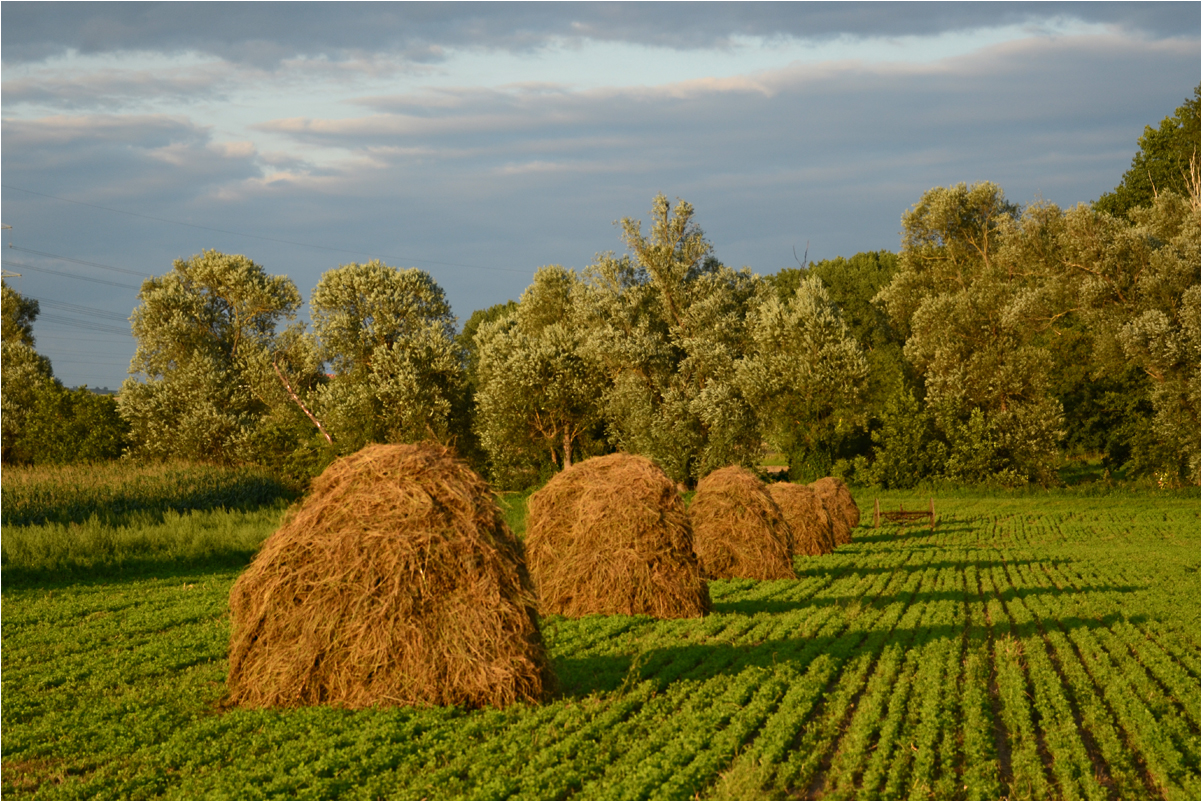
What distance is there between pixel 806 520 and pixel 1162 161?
189ft

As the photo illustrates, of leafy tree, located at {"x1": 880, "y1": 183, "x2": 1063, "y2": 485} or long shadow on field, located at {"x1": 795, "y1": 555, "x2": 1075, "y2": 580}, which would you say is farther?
leafy tree, located at {"x1": 880, "y1": 183, "x2": 1063, "y2": 485}

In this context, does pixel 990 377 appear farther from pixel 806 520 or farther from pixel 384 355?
pixel 384 355

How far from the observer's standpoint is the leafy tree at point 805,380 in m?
49.2

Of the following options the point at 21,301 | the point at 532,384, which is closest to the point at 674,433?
the point at 532,384

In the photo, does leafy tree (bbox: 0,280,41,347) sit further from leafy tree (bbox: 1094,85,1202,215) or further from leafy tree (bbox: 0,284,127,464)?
leafy tree (bbox: 1094,85,1202,215)

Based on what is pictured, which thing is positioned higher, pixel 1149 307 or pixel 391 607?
pixel 1149 307

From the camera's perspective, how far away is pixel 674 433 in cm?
4734

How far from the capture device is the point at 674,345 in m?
52.2

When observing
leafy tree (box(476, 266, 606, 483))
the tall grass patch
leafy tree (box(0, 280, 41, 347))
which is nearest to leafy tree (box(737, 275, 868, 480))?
leafy tree (box(476, 266, 606, 483))

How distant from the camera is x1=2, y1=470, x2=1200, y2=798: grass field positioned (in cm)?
780

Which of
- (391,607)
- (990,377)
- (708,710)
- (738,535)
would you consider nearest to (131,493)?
(738,535)

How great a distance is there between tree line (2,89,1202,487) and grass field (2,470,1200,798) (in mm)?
29719

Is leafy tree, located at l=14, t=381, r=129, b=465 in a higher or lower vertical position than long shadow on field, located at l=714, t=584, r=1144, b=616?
higher

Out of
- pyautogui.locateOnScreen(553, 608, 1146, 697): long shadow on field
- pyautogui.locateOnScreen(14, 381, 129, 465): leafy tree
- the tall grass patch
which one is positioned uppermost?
pyautogui.locateOnScreen(14, 381, 129, 465): leafy tree
